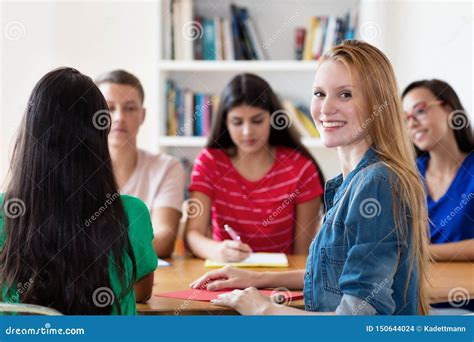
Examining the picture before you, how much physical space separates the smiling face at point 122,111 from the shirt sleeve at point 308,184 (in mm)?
644

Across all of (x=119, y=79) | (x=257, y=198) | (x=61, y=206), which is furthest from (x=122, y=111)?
(x=61, y=206)

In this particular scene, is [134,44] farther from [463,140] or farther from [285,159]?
[463,140]

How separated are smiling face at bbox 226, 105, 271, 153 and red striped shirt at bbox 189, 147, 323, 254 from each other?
0.10m

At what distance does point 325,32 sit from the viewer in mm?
3592

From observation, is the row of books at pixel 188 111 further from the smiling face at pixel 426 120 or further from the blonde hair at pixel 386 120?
the blonde hair at pixel 386 120

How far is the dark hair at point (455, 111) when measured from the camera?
8.34 feet

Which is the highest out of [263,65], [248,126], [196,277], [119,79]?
[263,65]

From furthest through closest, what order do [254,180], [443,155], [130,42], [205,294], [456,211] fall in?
1. [130,42]
2. [254,180]
3. [443,155]
4. [456,211]
5. [205,294]

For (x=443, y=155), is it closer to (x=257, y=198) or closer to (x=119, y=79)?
(x=257, y=198)

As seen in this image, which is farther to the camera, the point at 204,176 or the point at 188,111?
the point at 188,111

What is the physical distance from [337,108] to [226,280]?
551 millimetres

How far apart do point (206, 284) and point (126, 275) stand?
28 centimetres

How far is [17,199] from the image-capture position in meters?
1.49

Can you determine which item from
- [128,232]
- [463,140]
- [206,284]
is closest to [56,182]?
[128,232]
